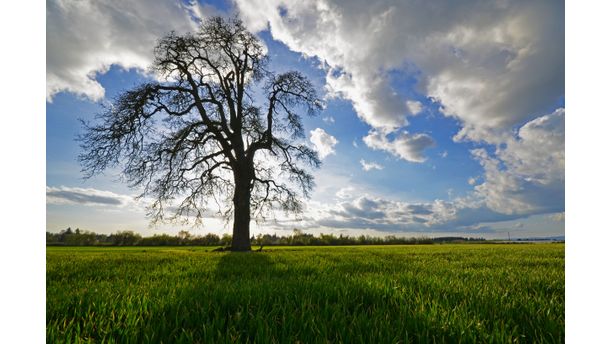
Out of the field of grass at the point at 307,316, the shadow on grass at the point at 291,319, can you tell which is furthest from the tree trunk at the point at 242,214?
the shadow on grass at the point at 291,319

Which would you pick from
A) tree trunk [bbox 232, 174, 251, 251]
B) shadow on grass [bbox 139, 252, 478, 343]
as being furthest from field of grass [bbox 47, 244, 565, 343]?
tree trunk [bbox 232, 174, 251, 251]

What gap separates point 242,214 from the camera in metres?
16.5

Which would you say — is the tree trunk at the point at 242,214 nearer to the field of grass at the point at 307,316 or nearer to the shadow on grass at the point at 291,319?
the field of grass at the point at 307,316

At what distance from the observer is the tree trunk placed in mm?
16250

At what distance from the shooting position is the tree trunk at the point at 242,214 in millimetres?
16250

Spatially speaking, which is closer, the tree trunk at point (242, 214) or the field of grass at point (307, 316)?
the field of grass at point (307, 316)

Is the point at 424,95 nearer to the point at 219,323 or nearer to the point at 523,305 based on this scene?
the point at 523,305

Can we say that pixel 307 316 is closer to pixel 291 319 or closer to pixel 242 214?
pixel 291 319

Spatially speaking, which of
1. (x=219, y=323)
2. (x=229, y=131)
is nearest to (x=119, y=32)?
(x=219, y=323)

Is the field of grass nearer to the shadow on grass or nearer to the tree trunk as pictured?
the shadow on grass

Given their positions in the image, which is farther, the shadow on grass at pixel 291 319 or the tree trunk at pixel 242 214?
the tree trunk at pixel 242 214
